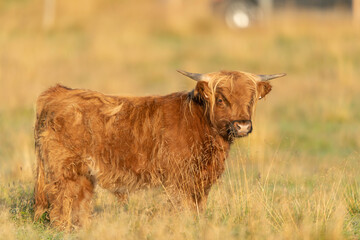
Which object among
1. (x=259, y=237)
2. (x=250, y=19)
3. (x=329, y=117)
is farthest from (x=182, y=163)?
(x=250, y=19)

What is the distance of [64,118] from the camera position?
18.5 ft

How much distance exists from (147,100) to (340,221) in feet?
6.75

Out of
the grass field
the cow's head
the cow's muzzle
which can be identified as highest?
the cow's head

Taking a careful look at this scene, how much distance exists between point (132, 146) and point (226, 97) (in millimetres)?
936

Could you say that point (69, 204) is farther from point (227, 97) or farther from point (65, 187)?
point (227, 97)

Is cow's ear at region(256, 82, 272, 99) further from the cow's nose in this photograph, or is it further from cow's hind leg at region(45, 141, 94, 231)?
cow's hind leg at region(45, 141, 94, 231)

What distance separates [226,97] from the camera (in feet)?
18.4

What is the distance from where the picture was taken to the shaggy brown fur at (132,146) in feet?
18.3

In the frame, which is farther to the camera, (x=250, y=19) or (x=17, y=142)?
(x=250, y=19)

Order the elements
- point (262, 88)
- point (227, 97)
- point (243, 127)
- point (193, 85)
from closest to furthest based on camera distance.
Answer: point (243, 127), point (227, 97), point (262, 88), point (193, 85)

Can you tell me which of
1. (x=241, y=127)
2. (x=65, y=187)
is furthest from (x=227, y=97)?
(x=65, y=187)

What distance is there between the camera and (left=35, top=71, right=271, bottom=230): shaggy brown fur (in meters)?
5.58

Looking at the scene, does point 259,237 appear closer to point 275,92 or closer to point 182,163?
point 182,163

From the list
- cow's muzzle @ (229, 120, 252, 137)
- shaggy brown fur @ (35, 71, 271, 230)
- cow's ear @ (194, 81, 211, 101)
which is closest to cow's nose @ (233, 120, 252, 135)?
cow's muzzle @ (229, 120, 252, 137)
